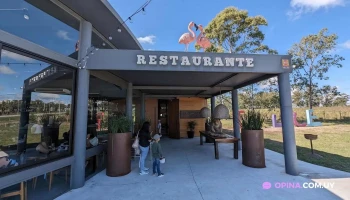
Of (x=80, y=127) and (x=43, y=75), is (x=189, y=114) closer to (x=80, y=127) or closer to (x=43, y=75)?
(x=80, y=127)

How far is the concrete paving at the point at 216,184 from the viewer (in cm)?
333

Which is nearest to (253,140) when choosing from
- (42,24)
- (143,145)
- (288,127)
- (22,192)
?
(288,127)

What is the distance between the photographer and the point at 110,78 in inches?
215

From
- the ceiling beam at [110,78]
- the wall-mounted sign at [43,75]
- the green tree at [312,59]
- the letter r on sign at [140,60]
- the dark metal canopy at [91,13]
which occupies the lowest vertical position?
the wall-mounted sign at [43,75]

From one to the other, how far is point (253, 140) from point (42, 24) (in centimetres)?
586

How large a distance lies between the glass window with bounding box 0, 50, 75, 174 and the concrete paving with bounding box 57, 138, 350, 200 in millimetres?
1087

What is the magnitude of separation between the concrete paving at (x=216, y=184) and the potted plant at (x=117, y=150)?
0.21 metres

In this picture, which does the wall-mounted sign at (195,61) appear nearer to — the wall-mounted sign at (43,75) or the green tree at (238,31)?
the wall-mounted sign at (43,75)

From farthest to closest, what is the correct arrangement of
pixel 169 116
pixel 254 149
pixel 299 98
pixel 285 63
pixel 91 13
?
1. pixel 299 98
2. pixel 169 116
3. pixel 254 149
4. pixel 285 63
5. pixel 91 13

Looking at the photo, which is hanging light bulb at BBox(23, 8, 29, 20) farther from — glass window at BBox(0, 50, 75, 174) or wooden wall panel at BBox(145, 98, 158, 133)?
wooden wall panel at BBox(145, 98, 158, 133)

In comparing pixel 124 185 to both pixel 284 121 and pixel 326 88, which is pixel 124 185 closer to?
pixel 284 121

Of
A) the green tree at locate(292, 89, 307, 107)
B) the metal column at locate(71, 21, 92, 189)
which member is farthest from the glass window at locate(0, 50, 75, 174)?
the green tree at locate(292, 89, 307, 107)

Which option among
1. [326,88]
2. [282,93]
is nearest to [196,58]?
[282,93]

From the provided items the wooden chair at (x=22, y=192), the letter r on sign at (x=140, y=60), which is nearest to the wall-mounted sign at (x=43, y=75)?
the letter r on sign at (x=140, y=60)
